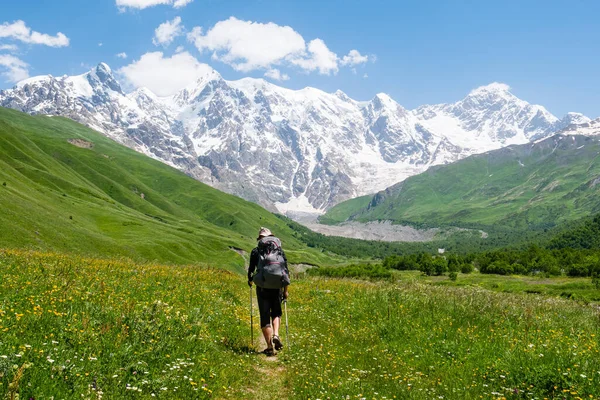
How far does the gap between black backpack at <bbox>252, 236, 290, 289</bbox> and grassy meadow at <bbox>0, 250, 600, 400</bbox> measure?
2294 millimetres

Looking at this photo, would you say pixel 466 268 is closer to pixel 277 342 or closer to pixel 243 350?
pixel 277 342

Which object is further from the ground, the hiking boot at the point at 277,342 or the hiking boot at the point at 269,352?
the hiking boot at the point at 277,342

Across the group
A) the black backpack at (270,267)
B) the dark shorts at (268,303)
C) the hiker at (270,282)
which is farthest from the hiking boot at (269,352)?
the black backpack at (270,267)

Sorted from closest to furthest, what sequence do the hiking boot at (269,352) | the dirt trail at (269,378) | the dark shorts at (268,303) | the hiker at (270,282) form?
the dirt trail at (269,378) → the hiking boot at (269,352) → the hiker at (270,282) → the dark shorts at (268,303)

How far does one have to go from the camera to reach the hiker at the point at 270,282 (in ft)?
50.1

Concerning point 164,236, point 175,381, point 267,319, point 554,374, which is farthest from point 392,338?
point 164,236

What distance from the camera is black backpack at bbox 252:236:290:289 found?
50.1 feet

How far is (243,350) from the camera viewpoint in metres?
14.8

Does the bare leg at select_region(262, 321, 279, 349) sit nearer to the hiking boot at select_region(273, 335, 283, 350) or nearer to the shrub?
the hiking boot at select_region(273, 335, 283, 350)

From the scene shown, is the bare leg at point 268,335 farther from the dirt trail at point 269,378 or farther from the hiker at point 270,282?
the dirt trail at point 269,378

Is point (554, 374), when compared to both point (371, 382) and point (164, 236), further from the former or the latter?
point (164, 236)

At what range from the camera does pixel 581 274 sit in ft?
401

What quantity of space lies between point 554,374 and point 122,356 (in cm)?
1033

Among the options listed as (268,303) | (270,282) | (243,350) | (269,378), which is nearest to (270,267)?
(270,282)
